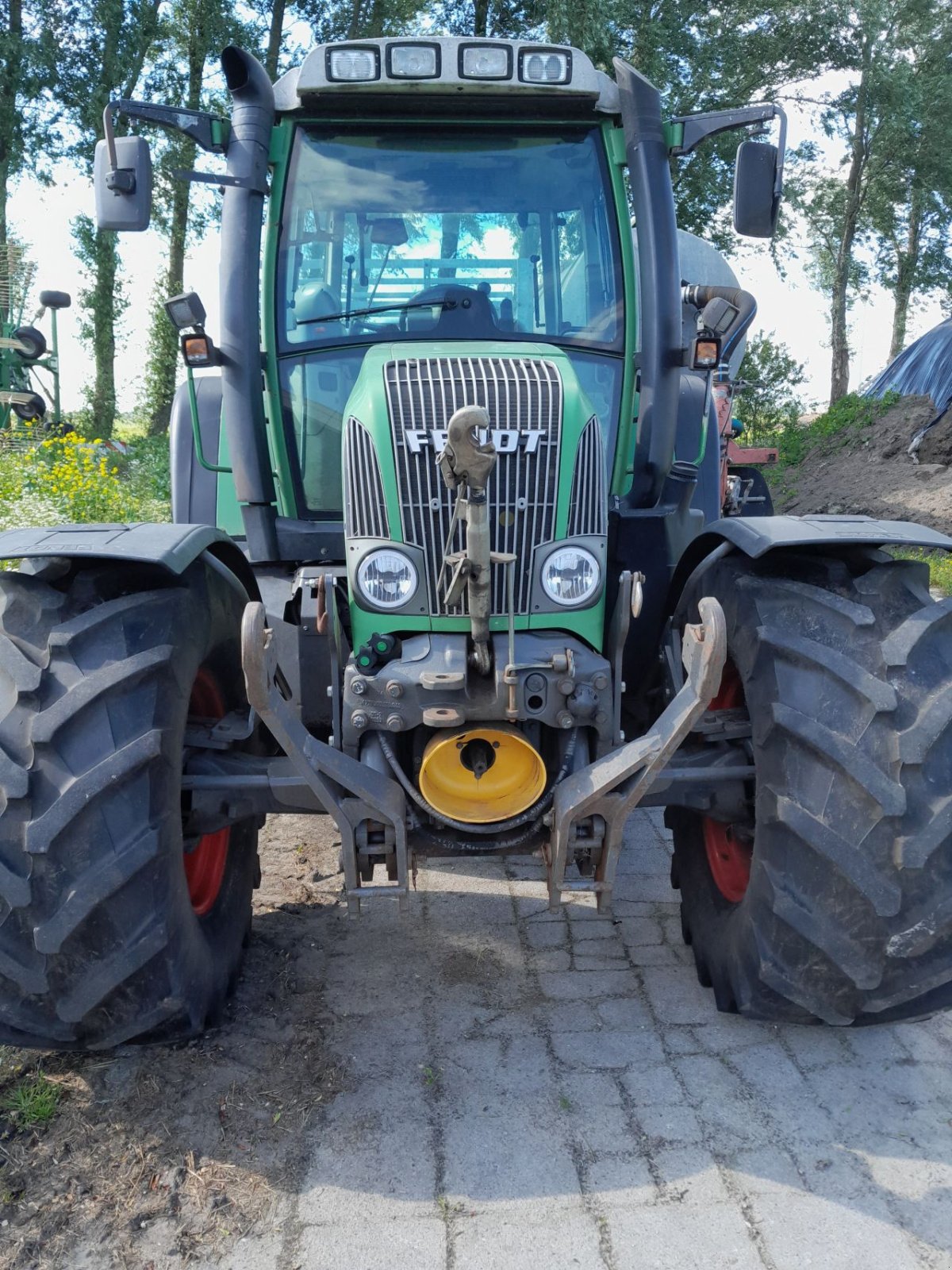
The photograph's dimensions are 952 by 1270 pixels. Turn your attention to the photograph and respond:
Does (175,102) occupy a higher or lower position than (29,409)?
higher

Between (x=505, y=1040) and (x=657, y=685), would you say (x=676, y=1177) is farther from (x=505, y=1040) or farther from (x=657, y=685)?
(x=657, y=685)

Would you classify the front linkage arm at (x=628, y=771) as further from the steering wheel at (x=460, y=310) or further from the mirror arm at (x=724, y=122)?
the mirror arm at (x=724, y=122)

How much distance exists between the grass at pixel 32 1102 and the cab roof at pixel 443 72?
2881mm

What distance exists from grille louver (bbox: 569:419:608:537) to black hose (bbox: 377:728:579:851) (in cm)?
54

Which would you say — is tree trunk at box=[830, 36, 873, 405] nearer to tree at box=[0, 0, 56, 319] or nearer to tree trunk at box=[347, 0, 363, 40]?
tree trunk at box=[347, 0, 363, 40]

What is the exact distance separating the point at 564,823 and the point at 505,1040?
0.76 m

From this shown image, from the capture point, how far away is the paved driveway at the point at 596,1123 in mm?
2203

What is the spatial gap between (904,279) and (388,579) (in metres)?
26.4

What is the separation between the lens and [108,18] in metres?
17.3

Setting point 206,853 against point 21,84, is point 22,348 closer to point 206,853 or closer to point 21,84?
point 21,84

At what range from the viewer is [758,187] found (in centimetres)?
345

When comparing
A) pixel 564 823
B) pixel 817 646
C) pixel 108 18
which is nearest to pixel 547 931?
pixel 564 823

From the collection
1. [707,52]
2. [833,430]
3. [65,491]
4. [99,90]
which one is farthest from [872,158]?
[65,491]

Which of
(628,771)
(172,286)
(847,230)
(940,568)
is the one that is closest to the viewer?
(628,771)
